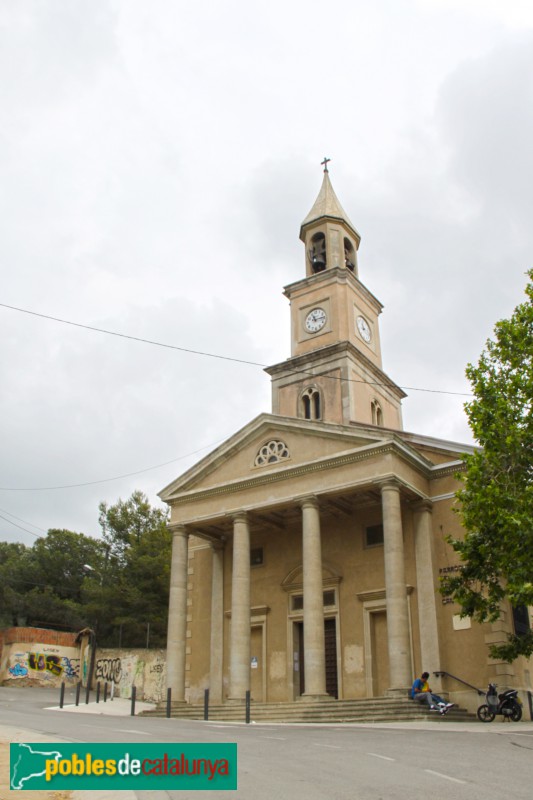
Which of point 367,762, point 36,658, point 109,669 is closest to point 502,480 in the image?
point 367,762

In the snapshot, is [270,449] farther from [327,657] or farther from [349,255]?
[349,255]

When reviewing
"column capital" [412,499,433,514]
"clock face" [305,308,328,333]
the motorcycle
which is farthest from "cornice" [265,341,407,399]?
the motorcycle

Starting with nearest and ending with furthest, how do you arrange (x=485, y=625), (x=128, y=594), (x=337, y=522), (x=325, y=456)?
1. (x=485, y=625)
2. (x=325, y=456)
3. (x=337, y=522)
4. (x=128, y=594)

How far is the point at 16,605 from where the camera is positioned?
5944 cm

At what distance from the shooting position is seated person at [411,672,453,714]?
A: 824 inches

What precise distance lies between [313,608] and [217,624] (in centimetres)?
731

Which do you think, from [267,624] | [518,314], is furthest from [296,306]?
[518,314]

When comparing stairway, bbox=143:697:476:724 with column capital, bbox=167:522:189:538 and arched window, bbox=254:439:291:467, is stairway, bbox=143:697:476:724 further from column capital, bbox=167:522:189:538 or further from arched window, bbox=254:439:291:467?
arched window, bbox=254:439:291:467

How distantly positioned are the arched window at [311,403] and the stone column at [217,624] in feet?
24.0

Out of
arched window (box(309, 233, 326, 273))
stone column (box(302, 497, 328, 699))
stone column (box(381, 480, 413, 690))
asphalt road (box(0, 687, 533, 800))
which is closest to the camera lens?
asphalt road (box(0, 687, 533, 800))

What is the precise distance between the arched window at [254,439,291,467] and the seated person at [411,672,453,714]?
973 centimetres

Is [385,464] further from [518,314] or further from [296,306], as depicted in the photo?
[296,306]

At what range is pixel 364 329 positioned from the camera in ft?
127

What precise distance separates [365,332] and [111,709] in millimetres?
21192
